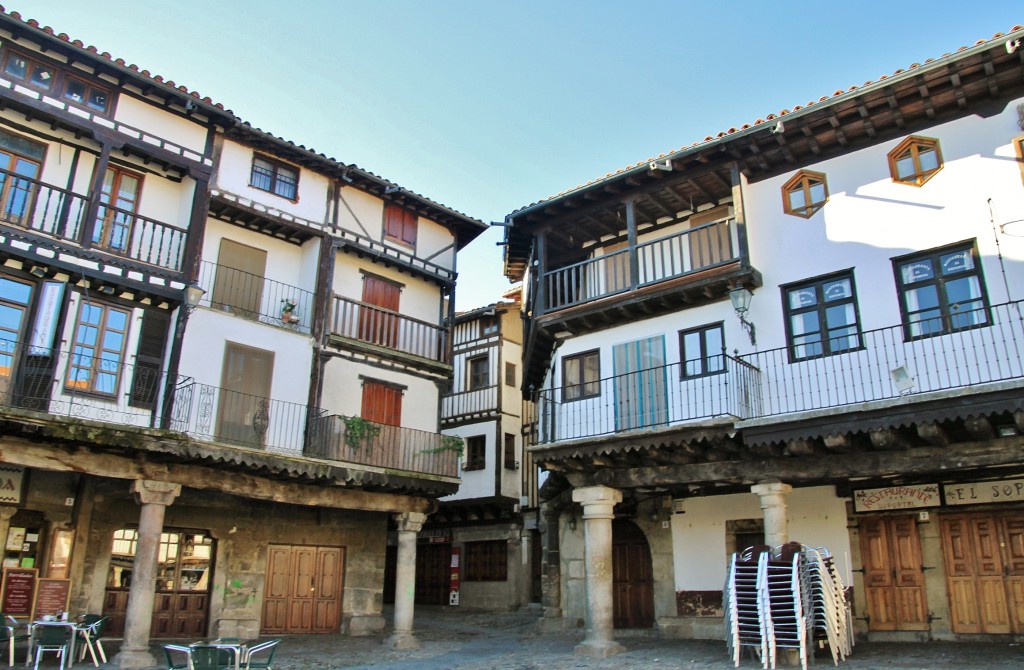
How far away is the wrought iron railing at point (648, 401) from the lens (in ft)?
48.7

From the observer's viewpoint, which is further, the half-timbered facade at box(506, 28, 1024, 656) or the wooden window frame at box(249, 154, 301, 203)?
the wooden window frame at box(249, 154, 301, 203)

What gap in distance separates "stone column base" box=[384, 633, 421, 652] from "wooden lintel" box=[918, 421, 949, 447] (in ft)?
38.7

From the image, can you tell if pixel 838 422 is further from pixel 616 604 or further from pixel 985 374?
pixel 616 604

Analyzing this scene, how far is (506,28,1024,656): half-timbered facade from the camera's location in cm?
1302

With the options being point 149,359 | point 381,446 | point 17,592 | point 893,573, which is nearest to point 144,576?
point 17,592

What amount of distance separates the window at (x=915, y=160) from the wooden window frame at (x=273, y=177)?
13.7 m

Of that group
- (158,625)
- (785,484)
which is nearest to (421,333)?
(158,625)

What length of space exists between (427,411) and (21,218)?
35.0 feet

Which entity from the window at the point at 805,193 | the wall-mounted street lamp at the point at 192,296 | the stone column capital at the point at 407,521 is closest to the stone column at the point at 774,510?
the window at the point at 805,193

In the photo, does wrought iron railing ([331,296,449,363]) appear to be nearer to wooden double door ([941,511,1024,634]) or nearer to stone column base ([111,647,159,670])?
stone column base ([111,647,159,670])

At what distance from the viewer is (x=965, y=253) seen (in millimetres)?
13312

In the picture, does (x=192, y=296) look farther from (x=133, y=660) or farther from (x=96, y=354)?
(x=133, y=660)

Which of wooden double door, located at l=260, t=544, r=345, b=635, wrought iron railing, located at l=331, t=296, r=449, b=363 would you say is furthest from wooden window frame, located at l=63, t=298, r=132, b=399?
wooden double door, located at l=260, t=544, r=345, b=635

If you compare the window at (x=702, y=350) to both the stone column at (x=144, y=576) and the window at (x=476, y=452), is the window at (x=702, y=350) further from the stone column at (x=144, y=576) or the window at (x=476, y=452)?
the window at (x=476, y=452)
